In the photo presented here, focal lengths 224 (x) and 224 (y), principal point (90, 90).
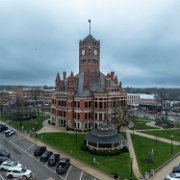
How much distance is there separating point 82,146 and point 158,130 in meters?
28.4

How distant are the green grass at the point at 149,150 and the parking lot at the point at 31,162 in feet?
35.0

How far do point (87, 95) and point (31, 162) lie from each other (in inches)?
1185

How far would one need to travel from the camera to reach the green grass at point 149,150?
39.2 meters

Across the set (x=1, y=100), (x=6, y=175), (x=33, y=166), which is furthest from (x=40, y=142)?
(x=1, y=100)

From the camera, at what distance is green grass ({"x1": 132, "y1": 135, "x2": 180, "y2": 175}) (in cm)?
3922

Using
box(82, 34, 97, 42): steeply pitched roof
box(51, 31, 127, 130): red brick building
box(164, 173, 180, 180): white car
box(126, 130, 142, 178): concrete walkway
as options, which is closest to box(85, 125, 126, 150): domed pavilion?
box(126, 130, 142, 178): concrete walkway

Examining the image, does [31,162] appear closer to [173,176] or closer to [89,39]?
[173,176]

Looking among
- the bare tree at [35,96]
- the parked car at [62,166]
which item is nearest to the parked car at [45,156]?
the parked car at [62,166]

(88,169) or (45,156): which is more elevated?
(45,156)

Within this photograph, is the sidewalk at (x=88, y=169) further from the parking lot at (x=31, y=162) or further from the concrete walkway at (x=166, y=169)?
the concrete walkway at (x=166, y=169)

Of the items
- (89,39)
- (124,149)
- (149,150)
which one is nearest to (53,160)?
(124,149)

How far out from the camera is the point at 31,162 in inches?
1634

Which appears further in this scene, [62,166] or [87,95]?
[87,95]

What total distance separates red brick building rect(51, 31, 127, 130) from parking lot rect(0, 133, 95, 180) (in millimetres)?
17323
